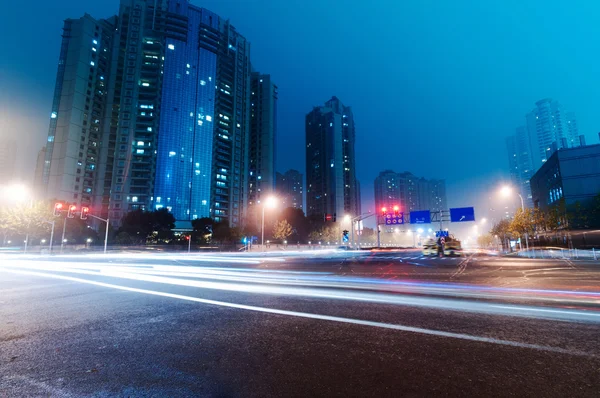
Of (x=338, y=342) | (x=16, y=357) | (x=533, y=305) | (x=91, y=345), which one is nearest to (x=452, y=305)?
(x=533, y=305)

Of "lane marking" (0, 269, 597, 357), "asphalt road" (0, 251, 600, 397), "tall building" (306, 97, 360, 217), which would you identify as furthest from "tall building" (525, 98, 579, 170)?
"lane marking" (0, 269, 597, 357)

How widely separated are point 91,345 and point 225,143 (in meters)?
125

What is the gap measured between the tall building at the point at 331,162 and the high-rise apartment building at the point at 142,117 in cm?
5689

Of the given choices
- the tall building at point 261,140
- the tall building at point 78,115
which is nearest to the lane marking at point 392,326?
the tall building at point 78,115

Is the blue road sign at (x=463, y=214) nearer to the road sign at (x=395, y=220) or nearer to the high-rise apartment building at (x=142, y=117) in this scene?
the road sign at (x=395, y=220)

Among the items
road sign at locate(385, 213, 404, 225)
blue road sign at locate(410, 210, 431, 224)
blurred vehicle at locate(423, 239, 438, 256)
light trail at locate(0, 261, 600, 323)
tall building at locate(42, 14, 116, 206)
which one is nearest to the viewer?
light trail at locate(0, 261, 600, 323)

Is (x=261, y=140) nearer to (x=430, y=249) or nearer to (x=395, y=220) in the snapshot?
(x=395, y=220)

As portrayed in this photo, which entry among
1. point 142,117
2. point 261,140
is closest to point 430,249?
point 142,117

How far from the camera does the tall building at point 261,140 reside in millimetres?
139375

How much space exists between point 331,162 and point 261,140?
39.8 meters

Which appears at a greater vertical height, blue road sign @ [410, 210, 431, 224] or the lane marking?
blue road sign @ [410, 210, 431, 224]

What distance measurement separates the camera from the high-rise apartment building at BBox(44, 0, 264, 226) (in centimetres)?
10188

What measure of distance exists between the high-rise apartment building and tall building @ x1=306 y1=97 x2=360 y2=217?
56.9 meters

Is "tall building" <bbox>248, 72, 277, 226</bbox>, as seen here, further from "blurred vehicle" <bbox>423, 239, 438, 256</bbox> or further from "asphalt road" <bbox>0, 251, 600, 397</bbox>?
"asphalt road" <bbox>0, 251, 600, 397</bbox>
